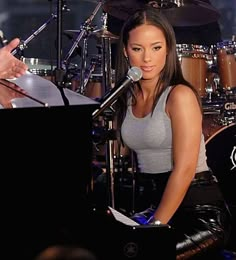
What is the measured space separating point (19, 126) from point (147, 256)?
0.55 m

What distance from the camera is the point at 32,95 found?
1.54m

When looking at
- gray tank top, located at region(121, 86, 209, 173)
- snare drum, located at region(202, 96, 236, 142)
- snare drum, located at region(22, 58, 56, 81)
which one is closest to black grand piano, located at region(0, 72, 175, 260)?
gray tank top, located at region(121, 86, 209, 173)

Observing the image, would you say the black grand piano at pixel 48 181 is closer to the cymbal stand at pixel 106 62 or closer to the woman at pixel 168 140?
the woman at pixel 168 140

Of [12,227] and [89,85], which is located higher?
[89,85]

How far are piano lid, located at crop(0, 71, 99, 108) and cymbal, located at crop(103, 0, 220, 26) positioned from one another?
2.27 meters

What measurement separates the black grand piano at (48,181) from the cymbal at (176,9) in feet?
8.54

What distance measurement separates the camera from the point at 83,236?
4.76 feet

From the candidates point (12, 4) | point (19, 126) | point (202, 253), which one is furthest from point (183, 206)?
point (12, 4)

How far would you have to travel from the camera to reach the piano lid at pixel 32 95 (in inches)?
56.9

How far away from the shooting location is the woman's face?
2.41 m

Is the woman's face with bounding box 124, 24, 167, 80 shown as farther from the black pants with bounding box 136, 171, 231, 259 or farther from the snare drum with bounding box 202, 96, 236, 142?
the snare drum with bounding box 202, 96, 236, 142

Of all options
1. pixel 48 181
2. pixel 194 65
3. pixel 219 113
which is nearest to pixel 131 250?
pixel 48 181

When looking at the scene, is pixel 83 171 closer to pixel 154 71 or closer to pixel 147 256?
pixel 147 256

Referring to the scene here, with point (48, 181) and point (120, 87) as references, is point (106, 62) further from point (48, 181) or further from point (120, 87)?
point (48, 181)
